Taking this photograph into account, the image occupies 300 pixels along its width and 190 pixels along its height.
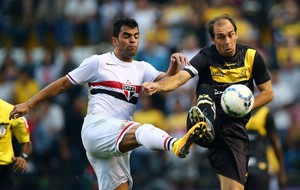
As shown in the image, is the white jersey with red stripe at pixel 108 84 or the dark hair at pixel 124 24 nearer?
the white jersey with red stripe at pixel 108 84

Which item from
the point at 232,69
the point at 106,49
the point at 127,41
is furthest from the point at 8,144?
the point at 106,49

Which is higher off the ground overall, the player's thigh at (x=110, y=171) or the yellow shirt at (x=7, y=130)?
the yellow shirt at (x=7, y=130)

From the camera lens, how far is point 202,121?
9.70m

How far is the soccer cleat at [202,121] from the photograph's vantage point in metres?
9.70

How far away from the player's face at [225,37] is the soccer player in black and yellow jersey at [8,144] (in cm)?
284

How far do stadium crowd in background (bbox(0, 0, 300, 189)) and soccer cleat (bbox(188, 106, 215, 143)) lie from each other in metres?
6.72

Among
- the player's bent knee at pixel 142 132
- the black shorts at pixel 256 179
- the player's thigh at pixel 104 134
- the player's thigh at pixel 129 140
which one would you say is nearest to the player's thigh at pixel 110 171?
the player's thigh at pixel 104 134

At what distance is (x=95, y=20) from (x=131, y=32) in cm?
843

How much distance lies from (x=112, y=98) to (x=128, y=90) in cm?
24

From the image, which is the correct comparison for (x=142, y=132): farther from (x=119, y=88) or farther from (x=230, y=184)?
(x=230, y=184)

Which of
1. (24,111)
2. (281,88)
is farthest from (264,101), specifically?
(281,88)

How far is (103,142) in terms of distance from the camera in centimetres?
1056

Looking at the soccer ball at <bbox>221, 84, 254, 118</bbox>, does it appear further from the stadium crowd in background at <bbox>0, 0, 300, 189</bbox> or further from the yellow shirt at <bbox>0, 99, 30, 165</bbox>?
the stadium crowd in background at <bbox>0, 0, 300, 189</bbox>

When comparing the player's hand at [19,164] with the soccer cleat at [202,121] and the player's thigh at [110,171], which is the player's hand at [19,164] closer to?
the player's thigh at [110,171]
